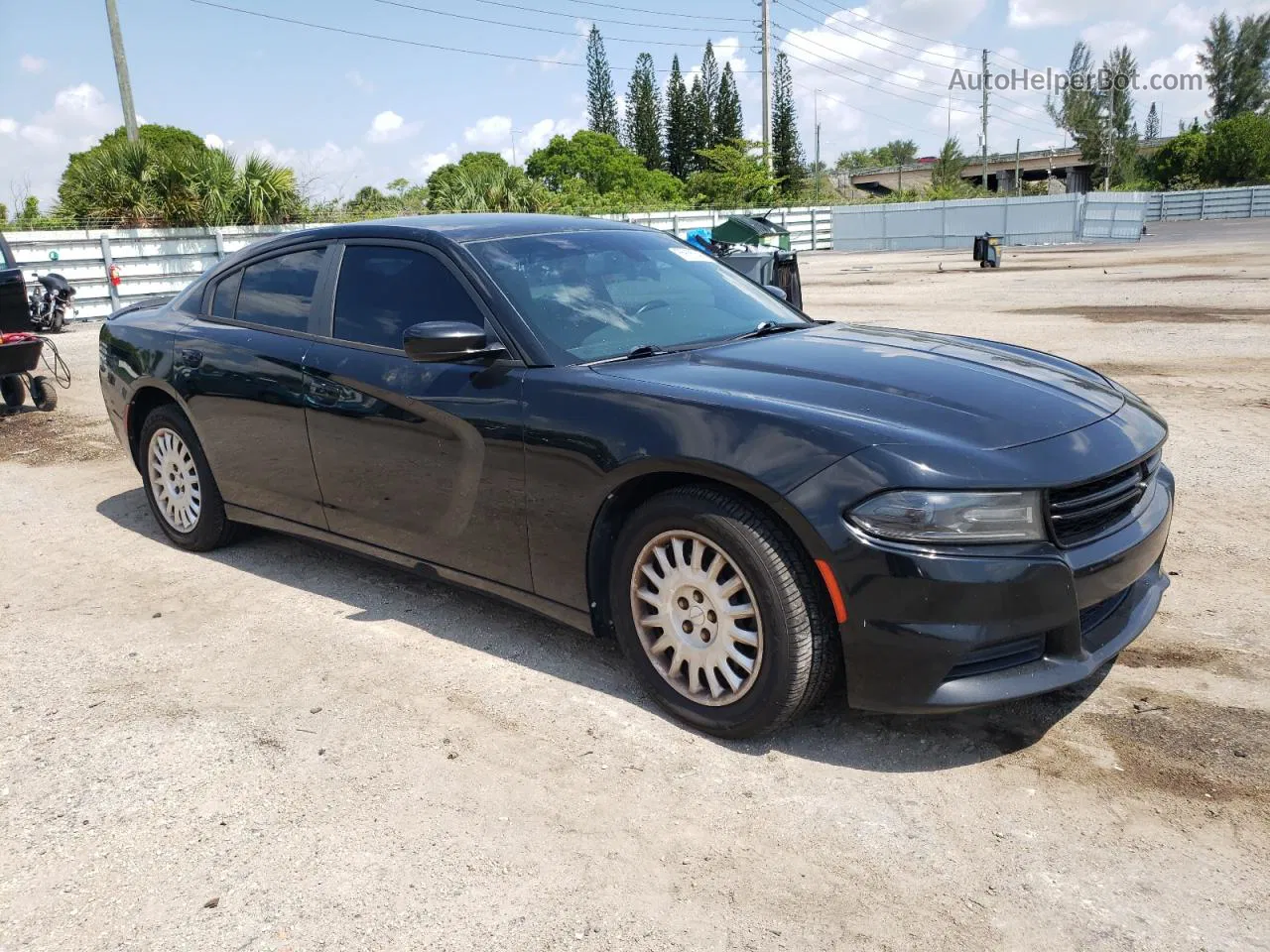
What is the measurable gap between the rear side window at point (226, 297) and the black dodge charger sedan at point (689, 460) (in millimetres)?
39

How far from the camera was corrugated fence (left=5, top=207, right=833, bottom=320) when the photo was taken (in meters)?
19.9

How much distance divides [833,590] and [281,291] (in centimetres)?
311

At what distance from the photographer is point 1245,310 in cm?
1491

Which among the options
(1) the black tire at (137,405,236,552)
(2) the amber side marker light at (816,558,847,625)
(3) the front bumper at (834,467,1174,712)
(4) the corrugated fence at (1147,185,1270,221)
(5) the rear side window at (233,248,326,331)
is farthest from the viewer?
(4) the corrugated fence at (1147,185,1270,221)

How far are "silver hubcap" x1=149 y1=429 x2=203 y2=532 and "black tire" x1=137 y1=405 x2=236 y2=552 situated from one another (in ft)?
0.04

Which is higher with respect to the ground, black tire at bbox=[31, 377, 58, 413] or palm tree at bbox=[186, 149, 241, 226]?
palm tree at bbox=[186, 149, 241, 226]

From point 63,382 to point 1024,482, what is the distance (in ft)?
39.6

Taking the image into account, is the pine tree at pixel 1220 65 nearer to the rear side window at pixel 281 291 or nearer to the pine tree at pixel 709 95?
the pine tree at pixel 709 95

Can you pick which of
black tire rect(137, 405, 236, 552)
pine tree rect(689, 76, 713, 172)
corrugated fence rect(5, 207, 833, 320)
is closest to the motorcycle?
corrugated fence rect(5, 207, 833, 320)

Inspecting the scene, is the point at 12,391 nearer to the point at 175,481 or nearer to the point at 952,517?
the point at 175,481

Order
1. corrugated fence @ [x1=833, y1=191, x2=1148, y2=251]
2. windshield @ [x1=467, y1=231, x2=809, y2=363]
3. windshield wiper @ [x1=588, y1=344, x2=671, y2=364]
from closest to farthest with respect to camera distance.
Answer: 1. windshield wiper @ [x1=588, y1=344, x2=671, y2=364]
2. windshield @ [x1=467, y1=231, x2=809, y2=363]
3. corrugated fence @ [x1=833, y1=191, x2=1148, y2=251]

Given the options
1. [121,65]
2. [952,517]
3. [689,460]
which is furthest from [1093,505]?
[121,65]

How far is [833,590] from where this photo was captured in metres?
3.03

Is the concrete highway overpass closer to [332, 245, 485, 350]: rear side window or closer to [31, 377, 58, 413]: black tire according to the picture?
[31, 377, 58, 413]: black tire
